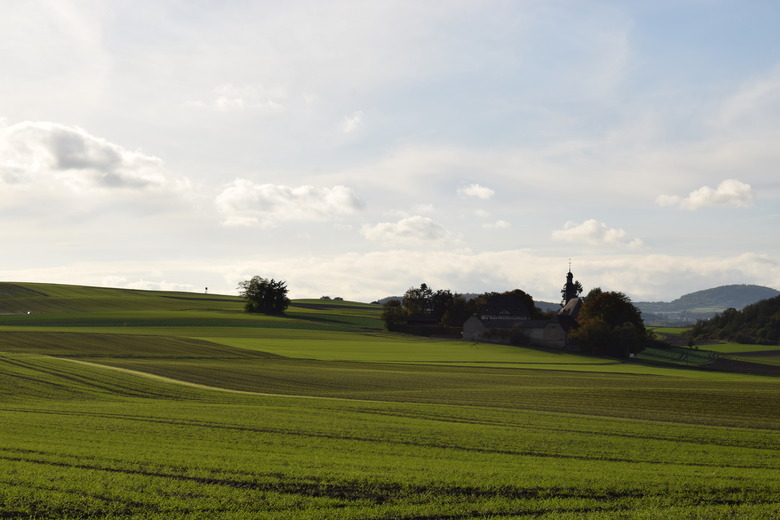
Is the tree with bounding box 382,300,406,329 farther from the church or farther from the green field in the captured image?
the green field

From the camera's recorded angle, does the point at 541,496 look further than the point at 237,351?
No

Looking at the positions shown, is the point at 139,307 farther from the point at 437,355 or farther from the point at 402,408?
the point at 402,408

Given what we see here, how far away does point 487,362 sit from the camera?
7506cm

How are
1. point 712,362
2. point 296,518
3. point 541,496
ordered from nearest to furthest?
1. point 296,518
2. point 541,496
3. point 712,362

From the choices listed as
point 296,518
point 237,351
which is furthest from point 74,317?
point 296,518

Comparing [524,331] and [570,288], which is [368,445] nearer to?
[524,331]

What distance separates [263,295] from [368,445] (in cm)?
13545

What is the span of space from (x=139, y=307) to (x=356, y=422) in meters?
135

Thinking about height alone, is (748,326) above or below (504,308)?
below

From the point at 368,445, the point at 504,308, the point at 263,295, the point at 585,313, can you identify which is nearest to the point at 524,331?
the point at 585,313

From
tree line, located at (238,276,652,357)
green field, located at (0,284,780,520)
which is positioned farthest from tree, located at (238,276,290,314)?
green field, located at (0,284,780,520)

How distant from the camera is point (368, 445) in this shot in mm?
22250

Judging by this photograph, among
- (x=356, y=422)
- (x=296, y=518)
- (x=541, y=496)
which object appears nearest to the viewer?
(x=296, y=518)

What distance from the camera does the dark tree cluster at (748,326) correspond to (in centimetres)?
16700
